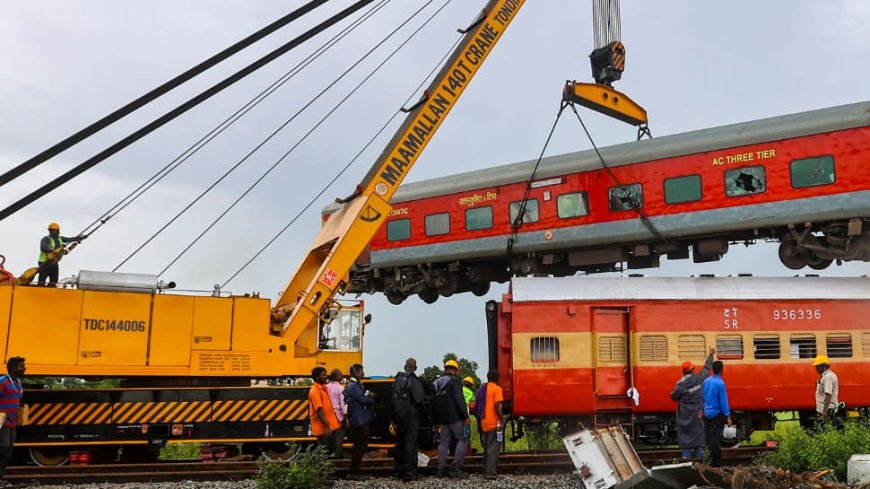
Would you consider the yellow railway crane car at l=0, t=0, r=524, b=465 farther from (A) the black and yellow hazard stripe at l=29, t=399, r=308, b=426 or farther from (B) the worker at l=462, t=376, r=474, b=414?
(B) the worker at l=462, t=376, r=474, b=414

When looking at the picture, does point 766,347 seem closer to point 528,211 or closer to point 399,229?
point 528,211

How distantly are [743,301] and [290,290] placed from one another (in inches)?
301

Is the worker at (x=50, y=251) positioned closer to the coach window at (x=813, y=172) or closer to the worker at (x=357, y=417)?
the worker at (x=357, y=417)

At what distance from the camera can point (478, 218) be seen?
19938 millimetres

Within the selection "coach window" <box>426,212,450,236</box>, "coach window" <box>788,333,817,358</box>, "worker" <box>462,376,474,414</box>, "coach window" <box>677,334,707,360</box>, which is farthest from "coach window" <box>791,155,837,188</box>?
"coach window" <box>426,212,450,236</box>

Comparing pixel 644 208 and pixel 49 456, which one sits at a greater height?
pixel 644 208

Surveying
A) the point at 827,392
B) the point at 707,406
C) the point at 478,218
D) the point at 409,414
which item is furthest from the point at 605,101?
the point at 409,414

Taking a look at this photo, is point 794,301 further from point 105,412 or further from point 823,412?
point 105,412

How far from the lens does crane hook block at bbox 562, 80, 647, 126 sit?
18.1m

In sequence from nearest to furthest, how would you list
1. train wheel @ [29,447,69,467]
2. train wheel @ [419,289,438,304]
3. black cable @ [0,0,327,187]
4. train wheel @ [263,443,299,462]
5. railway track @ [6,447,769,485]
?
black cable @ [0,0,327,187] → railway track @ [6,447,769,485] → train wheel @ [29,447,69,467] → train wheel @ [263,443,299,462] → train wheel @ [419,289,438,304]

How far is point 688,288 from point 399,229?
9958mm

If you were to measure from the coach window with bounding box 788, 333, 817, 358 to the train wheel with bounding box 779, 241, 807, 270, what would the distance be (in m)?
3.75

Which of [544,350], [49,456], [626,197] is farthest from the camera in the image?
[626,197]

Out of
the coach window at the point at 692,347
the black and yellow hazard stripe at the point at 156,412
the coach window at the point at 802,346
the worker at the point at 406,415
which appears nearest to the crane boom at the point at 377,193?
the black and yellow hazard stripe at the point at 156,412
